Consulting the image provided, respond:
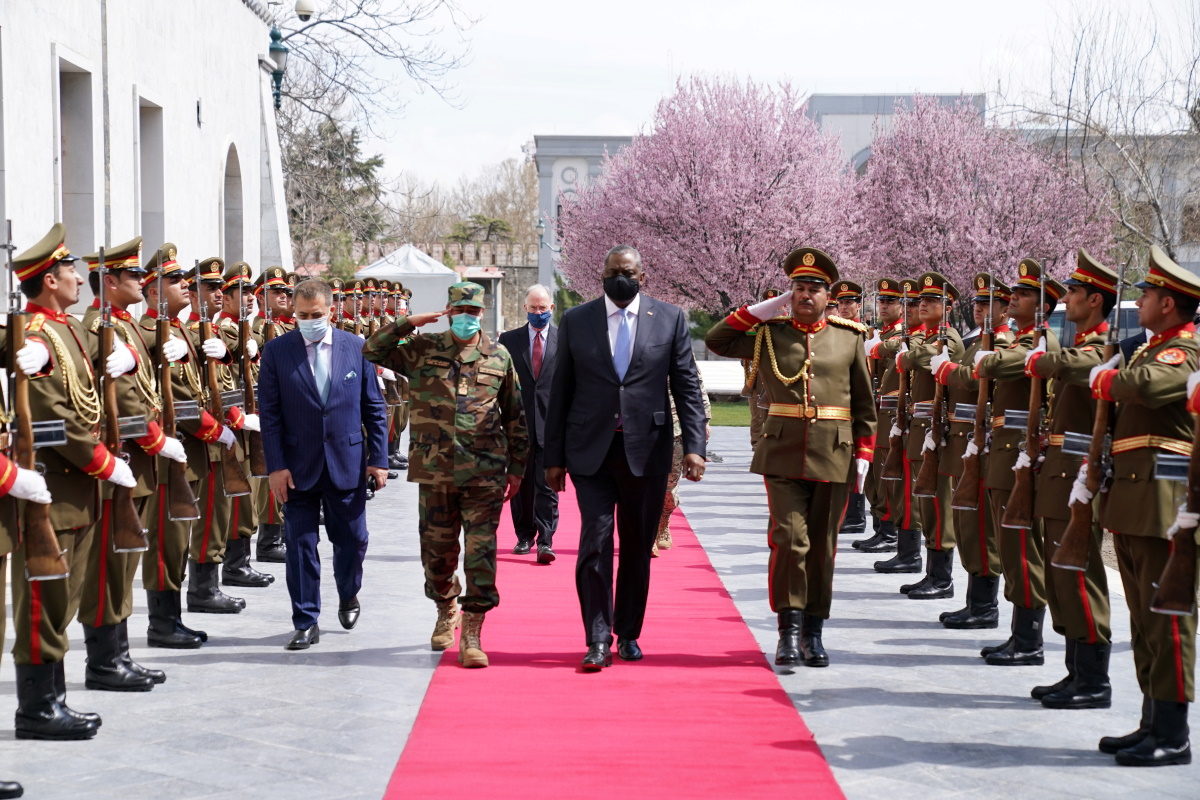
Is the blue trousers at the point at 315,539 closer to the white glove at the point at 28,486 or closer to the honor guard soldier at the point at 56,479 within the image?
the honor guard soldier at the point at 56,479

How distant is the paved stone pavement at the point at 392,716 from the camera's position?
5.36m

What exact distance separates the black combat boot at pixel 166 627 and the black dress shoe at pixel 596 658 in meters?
2.14

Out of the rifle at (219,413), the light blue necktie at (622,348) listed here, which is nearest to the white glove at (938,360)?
the light blue necktie at (622,348)

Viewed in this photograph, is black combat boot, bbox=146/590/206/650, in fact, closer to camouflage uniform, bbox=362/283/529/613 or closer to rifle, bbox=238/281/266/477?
camouflage uniform, bbox=362/283/529/613

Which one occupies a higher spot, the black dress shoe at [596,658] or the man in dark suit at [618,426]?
the man in dark suit at [618,426]

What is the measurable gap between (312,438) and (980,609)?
3970 millimetres

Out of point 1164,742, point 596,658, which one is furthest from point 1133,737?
point 596,658

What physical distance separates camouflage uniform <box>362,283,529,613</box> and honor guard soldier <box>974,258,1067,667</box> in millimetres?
2444

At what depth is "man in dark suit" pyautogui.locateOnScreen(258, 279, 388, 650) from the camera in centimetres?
782

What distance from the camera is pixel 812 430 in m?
7.38

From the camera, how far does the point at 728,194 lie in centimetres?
3241

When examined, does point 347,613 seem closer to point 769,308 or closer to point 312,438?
point 312,438

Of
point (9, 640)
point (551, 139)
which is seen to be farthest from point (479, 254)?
point (9, 640)

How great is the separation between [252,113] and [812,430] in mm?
17157
